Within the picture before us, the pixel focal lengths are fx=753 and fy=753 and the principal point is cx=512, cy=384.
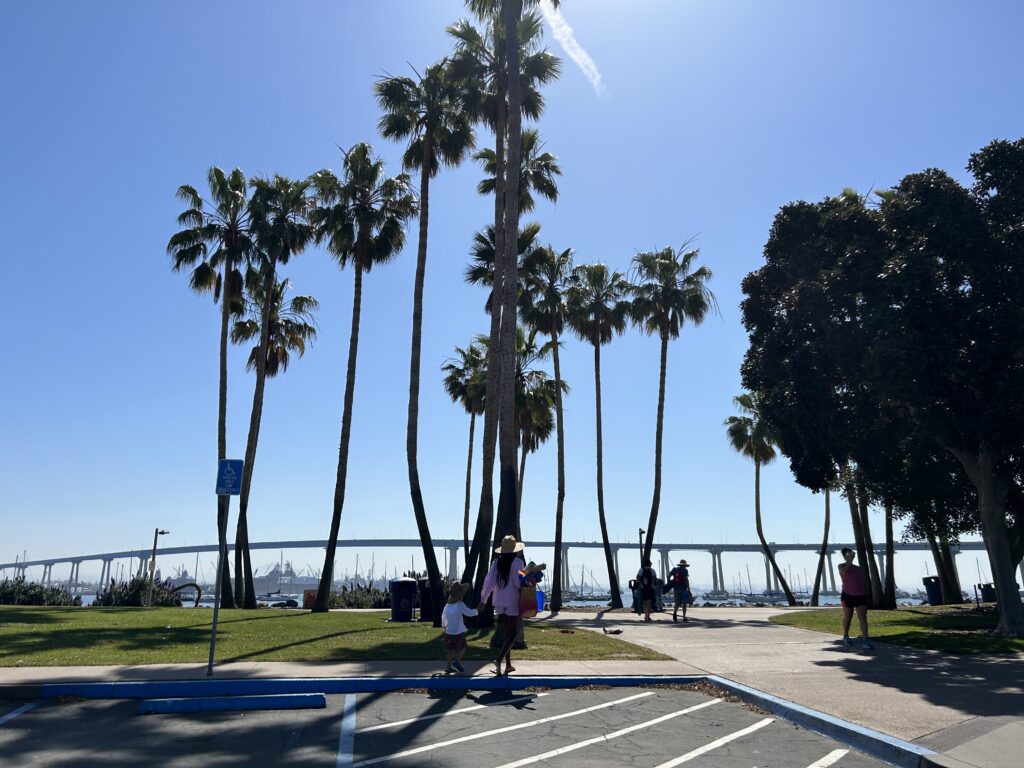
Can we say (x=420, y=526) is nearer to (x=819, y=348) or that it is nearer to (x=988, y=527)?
(x=819, y=348)

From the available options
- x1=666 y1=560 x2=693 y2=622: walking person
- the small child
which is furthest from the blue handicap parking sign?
x1=666 y1=560 x2=693 y2=622: walking person

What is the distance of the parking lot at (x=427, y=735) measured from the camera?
6.12 m

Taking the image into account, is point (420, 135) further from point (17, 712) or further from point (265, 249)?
point (17, 712)

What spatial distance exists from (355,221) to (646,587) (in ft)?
52.3

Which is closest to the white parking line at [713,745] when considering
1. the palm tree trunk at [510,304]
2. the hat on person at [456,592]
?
the hat on person at [456,592]

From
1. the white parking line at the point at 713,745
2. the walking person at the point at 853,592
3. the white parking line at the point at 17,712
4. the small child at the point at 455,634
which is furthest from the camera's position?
the walking person at the point at 853,592

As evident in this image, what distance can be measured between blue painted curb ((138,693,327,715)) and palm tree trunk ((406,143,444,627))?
11736 mm

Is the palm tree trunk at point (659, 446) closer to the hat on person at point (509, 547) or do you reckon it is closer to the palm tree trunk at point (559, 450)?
the palm tree trunk at point (559, 450)

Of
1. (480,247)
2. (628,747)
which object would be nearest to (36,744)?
(628,747)

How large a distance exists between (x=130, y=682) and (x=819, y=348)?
15039 millimetres

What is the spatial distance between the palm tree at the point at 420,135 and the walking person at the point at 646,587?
23.1ft

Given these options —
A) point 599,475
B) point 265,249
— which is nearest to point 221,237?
point 265,249

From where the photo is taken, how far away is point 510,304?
58.1 ft

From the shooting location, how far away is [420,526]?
21938mm
